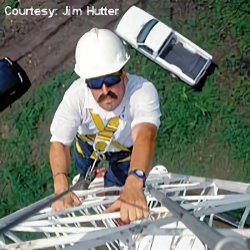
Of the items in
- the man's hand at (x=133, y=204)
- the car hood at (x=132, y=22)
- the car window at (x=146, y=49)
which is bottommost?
the car window at (x=146, y=49)

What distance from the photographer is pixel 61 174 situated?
278 cm

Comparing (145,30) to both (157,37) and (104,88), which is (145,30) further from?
(104,88)

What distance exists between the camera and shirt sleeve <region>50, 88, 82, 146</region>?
282 cm

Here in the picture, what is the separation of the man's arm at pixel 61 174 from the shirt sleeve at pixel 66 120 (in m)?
0.04

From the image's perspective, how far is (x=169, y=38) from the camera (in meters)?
4.40

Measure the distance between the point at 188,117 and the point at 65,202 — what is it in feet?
6.38

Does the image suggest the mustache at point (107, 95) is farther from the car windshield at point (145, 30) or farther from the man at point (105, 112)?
the car windshield at point (145, 30)

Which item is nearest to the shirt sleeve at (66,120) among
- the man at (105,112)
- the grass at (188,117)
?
the man at (105,112)

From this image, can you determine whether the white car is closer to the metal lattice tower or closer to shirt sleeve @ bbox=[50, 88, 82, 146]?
the metal lattice tower

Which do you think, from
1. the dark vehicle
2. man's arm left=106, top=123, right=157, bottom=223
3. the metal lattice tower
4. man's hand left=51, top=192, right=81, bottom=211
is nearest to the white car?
the dark vehicle

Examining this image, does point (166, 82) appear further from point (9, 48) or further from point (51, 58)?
point (9, 48)

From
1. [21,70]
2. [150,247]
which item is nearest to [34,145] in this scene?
[21,70]

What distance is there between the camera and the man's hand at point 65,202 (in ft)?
8.68

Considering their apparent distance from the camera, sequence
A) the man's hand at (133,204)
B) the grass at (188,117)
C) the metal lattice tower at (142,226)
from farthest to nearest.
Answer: the grass at (188,117) → the metal lattice tower at (142,226) → the man's hand at (133,204)
